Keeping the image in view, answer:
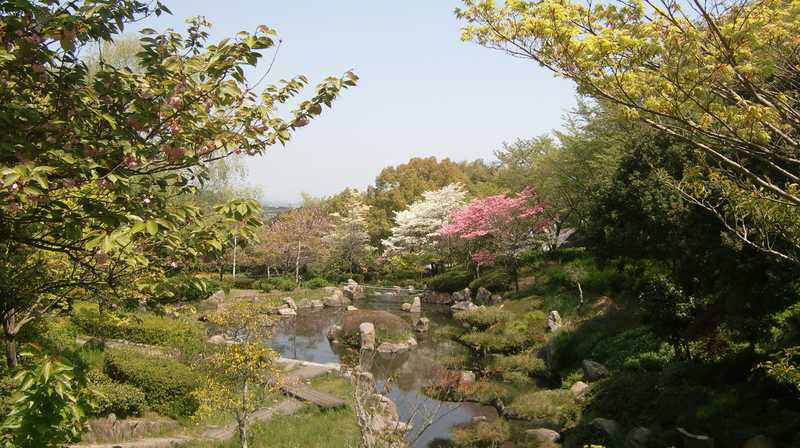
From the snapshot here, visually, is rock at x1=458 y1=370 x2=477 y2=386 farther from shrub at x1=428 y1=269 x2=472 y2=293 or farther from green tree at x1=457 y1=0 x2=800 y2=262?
shrub at x1=428 y1=269 x2=472 y2=293

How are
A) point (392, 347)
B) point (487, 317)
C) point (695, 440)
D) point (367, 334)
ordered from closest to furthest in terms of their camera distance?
1. point (695, 440)
2. point (367, 334)
3. point (392, 347)
4. point (487, 317)

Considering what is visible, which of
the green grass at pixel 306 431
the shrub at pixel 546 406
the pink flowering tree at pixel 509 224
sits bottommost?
the green grass at pixel 306 431

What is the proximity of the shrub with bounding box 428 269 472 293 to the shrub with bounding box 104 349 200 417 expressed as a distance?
2205 centimetres

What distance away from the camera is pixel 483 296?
26.0 m

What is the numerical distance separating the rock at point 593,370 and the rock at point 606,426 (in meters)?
3.27

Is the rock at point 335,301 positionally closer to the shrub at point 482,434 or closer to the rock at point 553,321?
the rock at point 553,321

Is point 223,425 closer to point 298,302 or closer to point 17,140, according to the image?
point 17,140

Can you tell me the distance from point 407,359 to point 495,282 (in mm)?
9459

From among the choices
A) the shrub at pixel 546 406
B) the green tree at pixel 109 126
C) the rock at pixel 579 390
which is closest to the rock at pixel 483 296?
the rock at pixel 579 390

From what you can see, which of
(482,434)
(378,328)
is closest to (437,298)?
(378,328)

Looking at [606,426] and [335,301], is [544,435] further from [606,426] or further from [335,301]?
[335,301]

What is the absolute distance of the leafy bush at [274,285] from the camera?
32625 millimetres

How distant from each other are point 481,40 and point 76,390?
4237 millimetres

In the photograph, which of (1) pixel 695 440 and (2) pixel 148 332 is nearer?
(1) pixel 695 440
